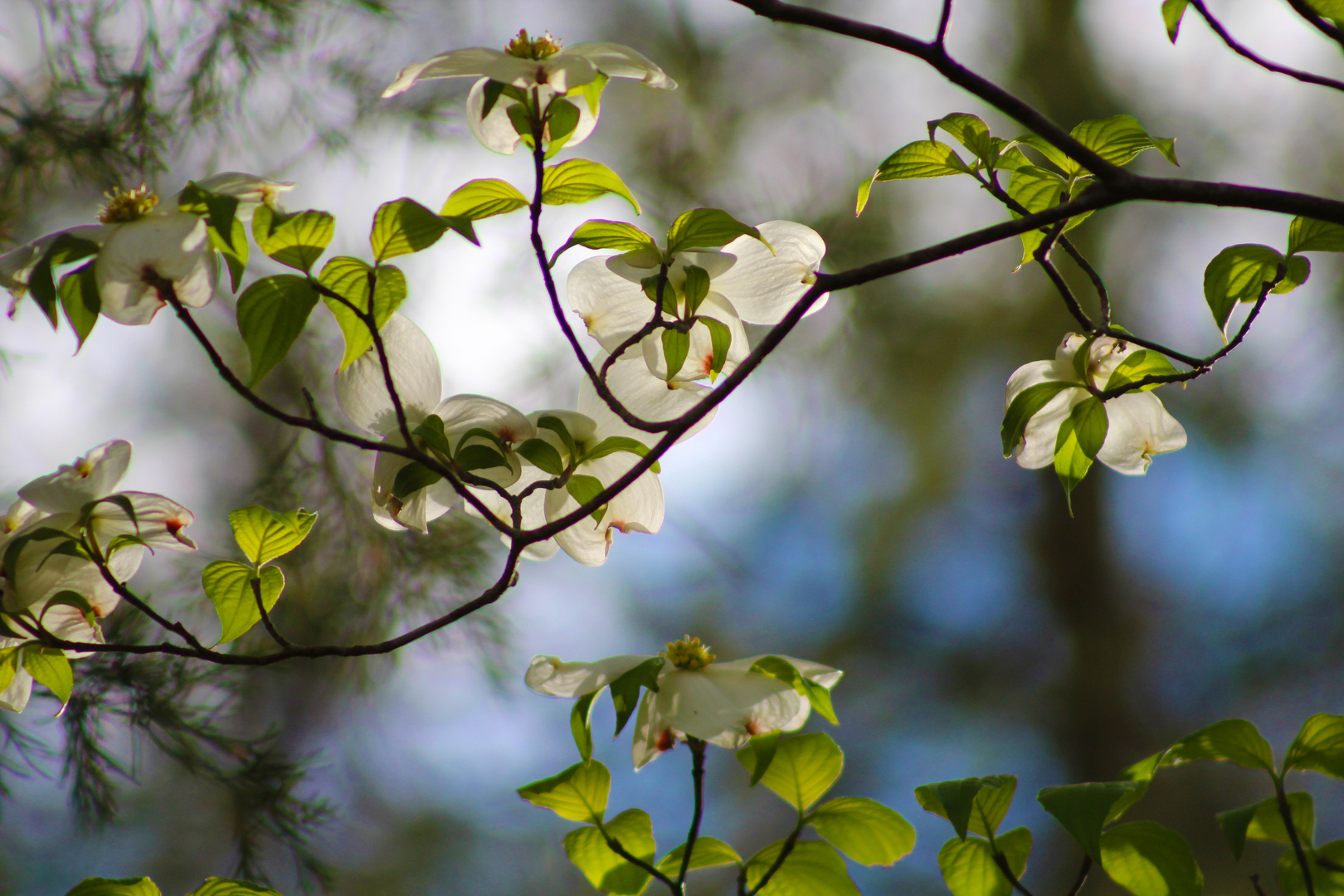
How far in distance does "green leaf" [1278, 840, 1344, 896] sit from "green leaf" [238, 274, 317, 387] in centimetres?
40

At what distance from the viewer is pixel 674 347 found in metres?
0.32

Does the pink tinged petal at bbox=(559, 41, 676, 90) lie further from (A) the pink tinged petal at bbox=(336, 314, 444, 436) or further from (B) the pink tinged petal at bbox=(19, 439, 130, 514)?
(B) the pink tinged petal at bbox=(19, 439, 130, 514)

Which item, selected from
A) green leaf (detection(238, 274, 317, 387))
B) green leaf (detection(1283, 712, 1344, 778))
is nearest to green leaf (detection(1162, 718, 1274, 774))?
green leaf (detection(1283, 712, 1344, 778))

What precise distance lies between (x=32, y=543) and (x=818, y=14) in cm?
34

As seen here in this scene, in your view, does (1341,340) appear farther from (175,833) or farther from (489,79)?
(175,833)

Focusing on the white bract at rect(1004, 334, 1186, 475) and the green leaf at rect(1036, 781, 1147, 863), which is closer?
the green leaf at rect(1036, 781, 1147, 863)

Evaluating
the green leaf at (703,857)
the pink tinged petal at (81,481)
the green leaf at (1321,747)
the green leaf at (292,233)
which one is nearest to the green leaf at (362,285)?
the green leaf at (292,233)

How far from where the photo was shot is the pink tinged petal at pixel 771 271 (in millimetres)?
347

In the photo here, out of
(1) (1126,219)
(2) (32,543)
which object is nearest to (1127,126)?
(2) (32,543)

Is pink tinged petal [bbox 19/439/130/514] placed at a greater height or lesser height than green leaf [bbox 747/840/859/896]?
greater

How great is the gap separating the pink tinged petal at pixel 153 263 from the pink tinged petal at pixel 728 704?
210 mm

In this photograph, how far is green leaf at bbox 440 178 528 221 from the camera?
0.30 m

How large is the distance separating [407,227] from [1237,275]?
304 millimetres

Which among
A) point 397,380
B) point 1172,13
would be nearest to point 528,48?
point 397,380
